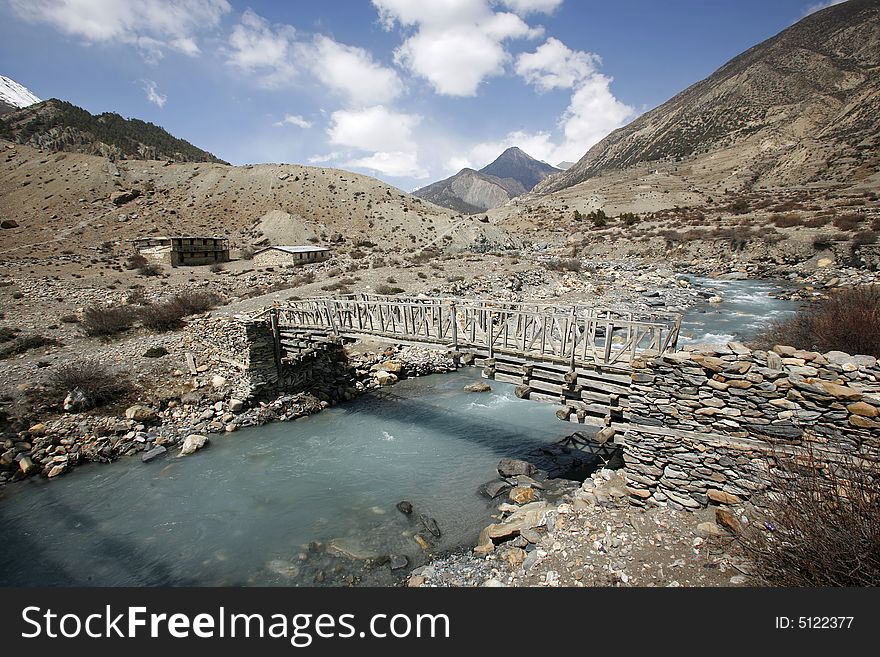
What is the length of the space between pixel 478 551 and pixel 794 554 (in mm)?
4748

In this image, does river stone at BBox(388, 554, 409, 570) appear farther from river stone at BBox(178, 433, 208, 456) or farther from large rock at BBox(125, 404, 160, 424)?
large rock at BBox(125, 404, 160, 424)

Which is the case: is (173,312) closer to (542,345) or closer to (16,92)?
(542,345)

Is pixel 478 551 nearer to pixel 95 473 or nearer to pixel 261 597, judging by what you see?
pixel 261 597

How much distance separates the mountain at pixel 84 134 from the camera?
69.2 meters

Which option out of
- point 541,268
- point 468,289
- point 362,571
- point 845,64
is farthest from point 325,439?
point 845,64

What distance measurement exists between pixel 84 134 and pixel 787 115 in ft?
470

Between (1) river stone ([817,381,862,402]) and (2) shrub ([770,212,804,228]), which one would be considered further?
(2) shrub ([770,212,804,228])

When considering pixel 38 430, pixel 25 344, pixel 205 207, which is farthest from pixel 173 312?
pixel 205 207

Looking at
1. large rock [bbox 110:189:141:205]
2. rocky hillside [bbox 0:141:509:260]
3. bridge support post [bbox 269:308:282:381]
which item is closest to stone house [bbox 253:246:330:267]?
rocky hillside [bbox 0:141:509:260]

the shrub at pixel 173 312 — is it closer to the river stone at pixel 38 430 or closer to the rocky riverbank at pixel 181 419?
the rocky riverbank at pixel 181 419

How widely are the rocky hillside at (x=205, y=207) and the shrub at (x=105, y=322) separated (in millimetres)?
27778

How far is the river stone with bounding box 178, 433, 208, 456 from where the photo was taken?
1166cm

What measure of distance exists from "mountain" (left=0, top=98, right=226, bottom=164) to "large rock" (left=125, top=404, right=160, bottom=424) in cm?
6895

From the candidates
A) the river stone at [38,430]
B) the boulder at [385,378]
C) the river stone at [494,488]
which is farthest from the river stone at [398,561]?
the river stone at [38,430]
